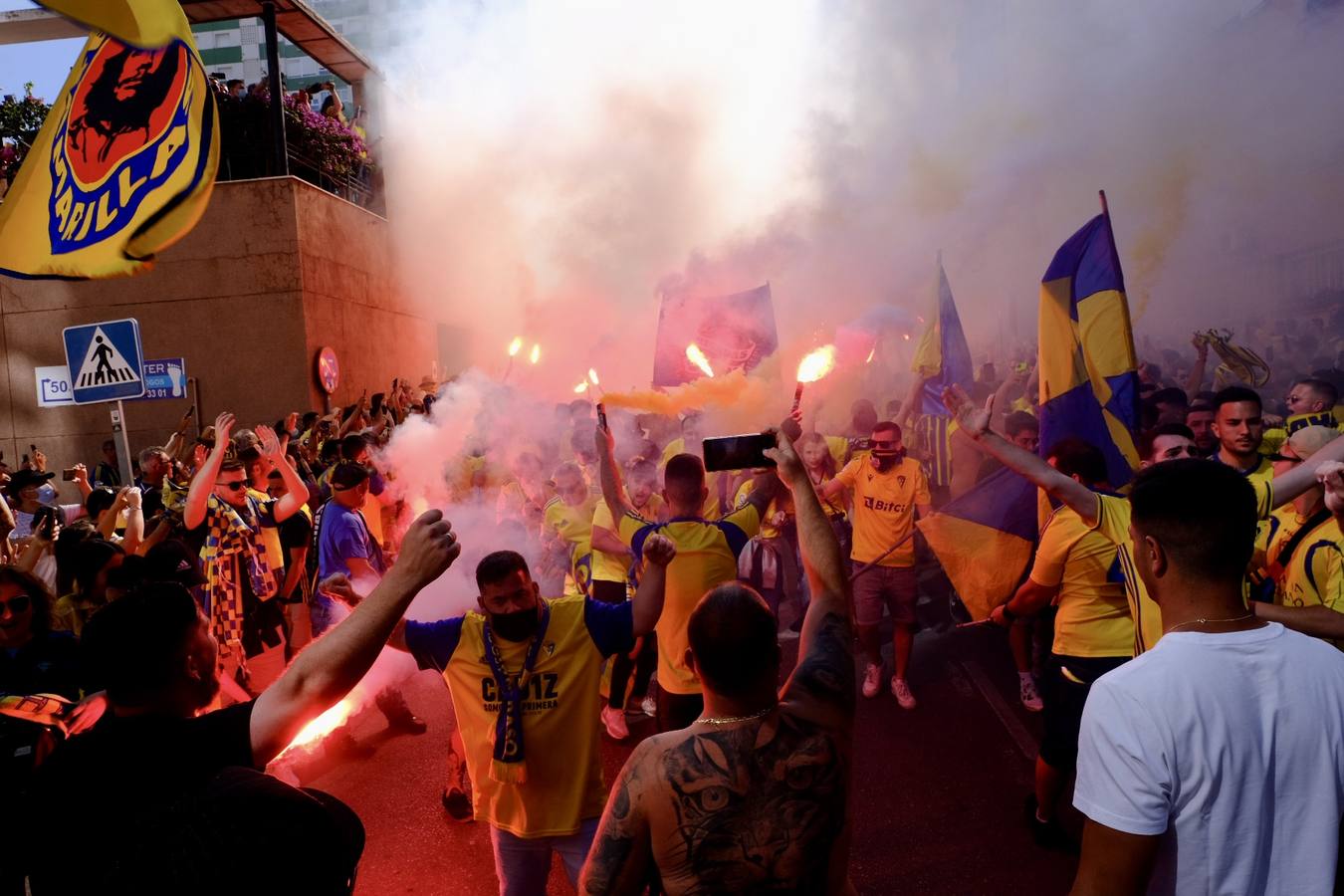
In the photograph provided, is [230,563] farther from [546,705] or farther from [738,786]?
[738,786]

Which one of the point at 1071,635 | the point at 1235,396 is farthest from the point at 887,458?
the point at 1071,635

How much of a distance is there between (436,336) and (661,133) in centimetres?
765

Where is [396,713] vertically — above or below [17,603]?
below

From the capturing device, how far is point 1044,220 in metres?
12.8

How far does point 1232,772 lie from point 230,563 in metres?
5.49

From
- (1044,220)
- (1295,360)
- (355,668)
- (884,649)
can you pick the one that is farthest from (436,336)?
(355,668)

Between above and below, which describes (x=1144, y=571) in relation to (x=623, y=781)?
above

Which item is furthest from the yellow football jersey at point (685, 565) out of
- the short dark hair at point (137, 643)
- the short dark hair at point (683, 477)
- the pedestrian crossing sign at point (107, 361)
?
the pedestrian crossing sign at point (107, 361)

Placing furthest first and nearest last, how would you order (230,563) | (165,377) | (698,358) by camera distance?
(165,377) → (698,358) → (230,563)

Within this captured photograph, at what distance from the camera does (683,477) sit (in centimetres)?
448

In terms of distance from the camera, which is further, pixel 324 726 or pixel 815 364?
pixel 815 364

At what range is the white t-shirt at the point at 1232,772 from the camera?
66.3 inches

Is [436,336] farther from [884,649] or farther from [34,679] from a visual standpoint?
[34,679]

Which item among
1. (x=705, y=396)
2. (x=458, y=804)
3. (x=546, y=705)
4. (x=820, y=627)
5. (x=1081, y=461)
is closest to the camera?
(x=820, y=627)
